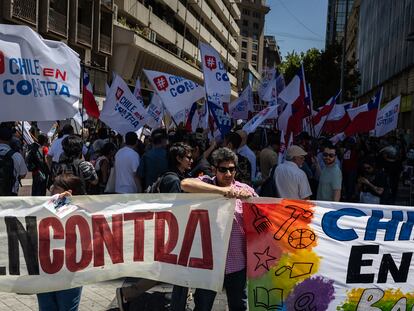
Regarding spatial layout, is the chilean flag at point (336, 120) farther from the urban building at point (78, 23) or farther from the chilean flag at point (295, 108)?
the urban building at point (78, 23)

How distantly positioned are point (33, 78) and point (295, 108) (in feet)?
25.2

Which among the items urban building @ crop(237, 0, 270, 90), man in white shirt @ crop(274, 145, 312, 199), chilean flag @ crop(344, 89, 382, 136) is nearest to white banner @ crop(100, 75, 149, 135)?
man in white shirt @ crop(274, 145, 312, 199)

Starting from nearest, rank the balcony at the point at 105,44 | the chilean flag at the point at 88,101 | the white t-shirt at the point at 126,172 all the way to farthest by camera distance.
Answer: the white t-shirt at the point at 126,172
the chilean flag at the point at 88,101
the balcony at the point at 105,44

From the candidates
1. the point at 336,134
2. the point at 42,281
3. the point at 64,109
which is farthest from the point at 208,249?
the point at 336,134

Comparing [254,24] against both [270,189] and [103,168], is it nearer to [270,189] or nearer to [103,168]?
[103,168]

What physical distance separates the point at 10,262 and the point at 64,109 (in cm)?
163

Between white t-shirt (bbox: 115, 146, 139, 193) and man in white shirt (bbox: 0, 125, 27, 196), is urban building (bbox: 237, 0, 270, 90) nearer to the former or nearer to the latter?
white t-shirt (bbox: 115, 146, 139, 193)

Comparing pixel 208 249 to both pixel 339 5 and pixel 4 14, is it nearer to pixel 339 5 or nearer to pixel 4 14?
pixel 4 14

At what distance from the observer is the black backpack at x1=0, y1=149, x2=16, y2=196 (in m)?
6.24

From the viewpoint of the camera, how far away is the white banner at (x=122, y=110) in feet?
34.7

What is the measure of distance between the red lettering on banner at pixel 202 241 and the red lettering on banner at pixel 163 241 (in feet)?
0.24

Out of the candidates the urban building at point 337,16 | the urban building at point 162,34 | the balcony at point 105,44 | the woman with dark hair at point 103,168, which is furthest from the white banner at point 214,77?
the urban building at point 337,16

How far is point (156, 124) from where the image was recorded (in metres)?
13.3

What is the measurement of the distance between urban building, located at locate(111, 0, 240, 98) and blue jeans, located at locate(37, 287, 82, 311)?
28.8 meters
